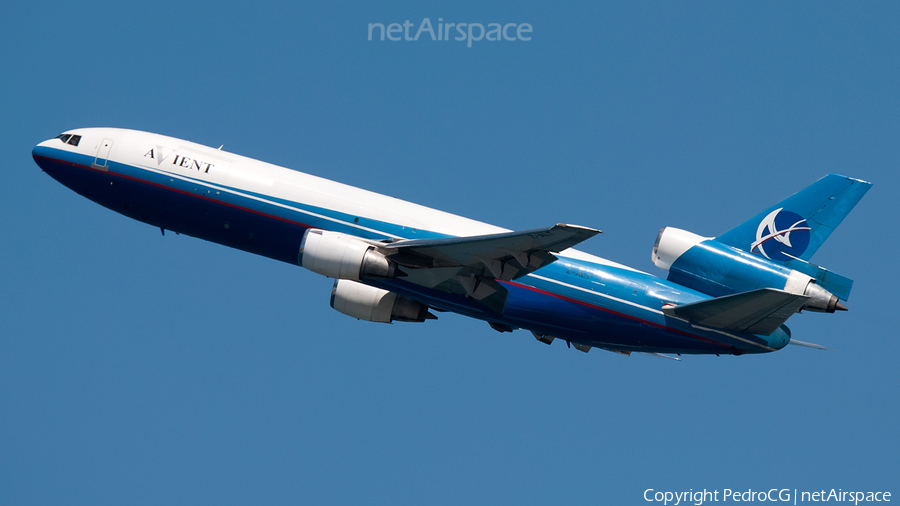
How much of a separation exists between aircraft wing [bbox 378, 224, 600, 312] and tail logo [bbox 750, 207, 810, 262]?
891 centimetres

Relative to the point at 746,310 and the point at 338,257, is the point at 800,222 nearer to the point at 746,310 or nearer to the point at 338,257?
the point at 746,310

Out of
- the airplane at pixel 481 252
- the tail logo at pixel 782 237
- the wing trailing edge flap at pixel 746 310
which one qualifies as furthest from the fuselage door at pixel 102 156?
the tail logo at pixel 782 237

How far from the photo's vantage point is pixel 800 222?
3434 centimetres

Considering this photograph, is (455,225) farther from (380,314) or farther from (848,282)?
(848,282)

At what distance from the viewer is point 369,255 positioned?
1252 inches

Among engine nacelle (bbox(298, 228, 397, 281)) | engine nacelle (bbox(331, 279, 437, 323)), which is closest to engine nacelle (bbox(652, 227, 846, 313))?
engine nacelle (bbox(331, 279, 437, 323))

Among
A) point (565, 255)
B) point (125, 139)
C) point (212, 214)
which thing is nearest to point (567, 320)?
point (565, 255)

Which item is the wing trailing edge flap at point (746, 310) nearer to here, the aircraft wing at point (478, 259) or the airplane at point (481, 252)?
the airplane at point (481, 252)

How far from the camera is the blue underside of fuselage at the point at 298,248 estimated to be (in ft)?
109

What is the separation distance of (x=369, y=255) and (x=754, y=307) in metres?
13.4

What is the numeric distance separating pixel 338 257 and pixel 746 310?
14278 millimetres

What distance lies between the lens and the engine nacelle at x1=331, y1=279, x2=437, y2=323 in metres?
36.8

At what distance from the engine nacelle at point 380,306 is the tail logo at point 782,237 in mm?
A: 13177

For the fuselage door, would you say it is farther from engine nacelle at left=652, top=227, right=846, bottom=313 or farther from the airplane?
engine nacelle at left=652, top=227, right=846, bottom=313
